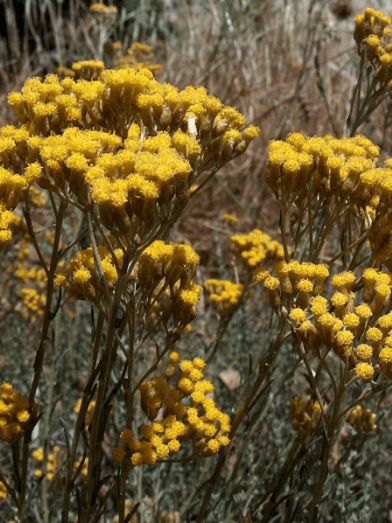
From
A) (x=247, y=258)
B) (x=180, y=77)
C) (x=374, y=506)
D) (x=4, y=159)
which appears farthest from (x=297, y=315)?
(x=180, y=77)

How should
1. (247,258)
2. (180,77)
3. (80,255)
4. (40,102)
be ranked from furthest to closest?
(180,77)
(247,258)
(40,102)
(80,255)

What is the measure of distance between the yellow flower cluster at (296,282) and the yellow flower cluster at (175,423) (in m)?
0.29

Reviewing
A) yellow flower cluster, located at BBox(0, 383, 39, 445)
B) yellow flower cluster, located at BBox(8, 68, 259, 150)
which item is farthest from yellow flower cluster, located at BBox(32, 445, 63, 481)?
yellow flower cluster, located at BBox(8, 68, 259, 150)

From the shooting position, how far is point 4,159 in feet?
5.05

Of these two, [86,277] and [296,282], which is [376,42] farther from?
[86,277]

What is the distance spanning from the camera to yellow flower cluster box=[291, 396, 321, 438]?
1.90 meters

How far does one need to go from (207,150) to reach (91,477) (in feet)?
2.73

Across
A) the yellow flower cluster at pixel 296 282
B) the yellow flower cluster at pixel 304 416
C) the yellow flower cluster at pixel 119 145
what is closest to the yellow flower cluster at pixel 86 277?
the yellow flower cluster at pixel 119 145

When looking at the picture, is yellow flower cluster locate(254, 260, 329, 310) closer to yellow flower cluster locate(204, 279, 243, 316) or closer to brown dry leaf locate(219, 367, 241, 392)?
yellow flower cluster locate(204, 279, 243, 316)

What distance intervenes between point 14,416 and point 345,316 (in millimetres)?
888

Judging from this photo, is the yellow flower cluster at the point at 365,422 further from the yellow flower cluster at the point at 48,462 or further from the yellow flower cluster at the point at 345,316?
the yellow flower cluster at the point at 48,462

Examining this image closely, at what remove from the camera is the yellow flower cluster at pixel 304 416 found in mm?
1901

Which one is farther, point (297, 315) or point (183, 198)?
point (297, 315)

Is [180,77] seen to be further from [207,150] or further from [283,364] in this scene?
[207,150]
